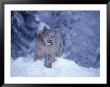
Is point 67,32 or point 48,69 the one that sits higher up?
point 67,32

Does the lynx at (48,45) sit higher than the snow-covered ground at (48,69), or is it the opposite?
the lynx at (48,45)

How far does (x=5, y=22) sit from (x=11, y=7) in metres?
0.09

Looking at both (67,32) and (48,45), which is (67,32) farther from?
(48,45)

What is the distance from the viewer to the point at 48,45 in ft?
7.16

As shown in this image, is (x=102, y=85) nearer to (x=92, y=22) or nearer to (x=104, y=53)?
(x=104, y=53)

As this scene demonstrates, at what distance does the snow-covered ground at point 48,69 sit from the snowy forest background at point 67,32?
22 millimetres

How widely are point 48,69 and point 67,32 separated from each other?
0.22 meters

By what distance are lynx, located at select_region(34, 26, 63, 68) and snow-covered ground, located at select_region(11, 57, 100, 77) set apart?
0.09ft

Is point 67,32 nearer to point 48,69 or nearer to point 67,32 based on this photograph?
point 67,32

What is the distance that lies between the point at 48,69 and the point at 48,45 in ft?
0.43

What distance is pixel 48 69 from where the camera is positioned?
217 centimetres

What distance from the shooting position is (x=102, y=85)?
216 centimetres

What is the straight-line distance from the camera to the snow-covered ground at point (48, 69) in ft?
7.10

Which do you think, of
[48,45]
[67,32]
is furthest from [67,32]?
Answer: [48,45]
